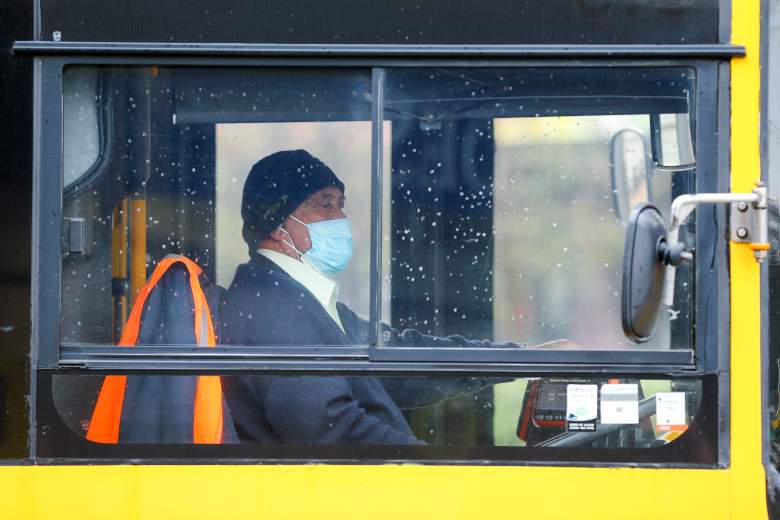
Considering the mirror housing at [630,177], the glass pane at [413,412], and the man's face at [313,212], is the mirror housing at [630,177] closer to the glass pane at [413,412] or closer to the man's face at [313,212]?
the glass pane at [413,412]

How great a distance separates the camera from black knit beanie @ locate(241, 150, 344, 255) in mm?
2518

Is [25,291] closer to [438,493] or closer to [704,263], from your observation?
[438,493]

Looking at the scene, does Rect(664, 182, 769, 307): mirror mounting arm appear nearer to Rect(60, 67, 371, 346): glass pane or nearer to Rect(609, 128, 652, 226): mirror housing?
Rect(609, 128, 652, 226): mirror housing

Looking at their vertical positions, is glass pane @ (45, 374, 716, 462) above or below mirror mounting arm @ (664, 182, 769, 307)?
below

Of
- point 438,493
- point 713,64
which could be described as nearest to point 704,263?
point 713,64

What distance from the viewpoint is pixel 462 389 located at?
2.42 meters

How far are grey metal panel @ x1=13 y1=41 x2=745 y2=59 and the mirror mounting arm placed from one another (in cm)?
36

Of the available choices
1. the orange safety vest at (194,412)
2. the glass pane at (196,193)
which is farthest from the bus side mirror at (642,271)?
the orange safety vest at (194,412)

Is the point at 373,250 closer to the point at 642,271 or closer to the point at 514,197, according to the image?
the point at 514,197

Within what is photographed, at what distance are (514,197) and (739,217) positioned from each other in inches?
21.3

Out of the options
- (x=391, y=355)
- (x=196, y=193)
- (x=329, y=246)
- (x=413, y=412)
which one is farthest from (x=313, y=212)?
(x=413, y=412)

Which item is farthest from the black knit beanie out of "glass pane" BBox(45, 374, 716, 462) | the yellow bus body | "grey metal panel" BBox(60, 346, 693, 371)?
the yellow bus body

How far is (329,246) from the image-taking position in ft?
8.29

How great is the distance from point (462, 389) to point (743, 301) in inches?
28.1
